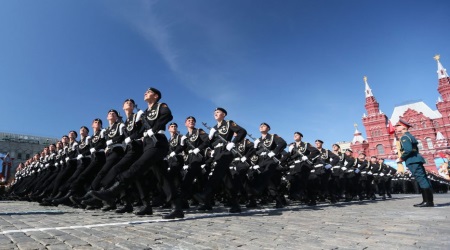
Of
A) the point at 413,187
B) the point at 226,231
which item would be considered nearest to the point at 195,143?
the point at 226,231

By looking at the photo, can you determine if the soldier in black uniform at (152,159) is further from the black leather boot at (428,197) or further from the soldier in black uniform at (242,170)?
the black leather boot at (428,197)

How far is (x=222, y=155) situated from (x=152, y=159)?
6.48 feet

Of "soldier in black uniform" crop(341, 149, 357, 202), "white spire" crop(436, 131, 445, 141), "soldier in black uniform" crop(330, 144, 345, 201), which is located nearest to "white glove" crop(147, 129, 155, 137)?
"soldier in black uniform" crop(330, 144, 345, 201)

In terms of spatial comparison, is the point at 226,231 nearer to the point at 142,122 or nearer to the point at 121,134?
the point at 142,122

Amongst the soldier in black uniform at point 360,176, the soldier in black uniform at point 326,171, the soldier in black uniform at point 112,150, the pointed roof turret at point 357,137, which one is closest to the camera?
the soldier in black uniform at point 112,150

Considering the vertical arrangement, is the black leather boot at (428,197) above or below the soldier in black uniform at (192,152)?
below

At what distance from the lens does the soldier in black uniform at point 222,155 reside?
21.2 feet

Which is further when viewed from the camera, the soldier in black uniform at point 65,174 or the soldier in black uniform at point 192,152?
the soldier in black uniform at point 65,174

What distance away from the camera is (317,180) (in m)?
10.8

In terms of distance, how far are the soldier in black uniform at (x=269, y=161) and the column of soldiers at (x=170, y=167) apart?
29mm

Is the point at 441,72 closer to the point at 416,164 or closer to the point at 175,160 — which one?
the point at 416,164

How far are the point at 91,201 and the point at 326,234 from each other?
12.8ft

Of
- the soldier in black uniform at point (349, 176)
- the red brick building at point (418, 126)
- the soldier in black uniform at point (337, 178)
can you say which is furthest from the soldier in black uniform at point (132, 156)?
the red brick building at point (418, 126)

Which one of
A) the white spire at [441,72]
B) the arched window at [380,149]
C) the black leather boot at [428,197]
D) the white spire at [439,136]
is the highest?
the white spire at [441,72]
